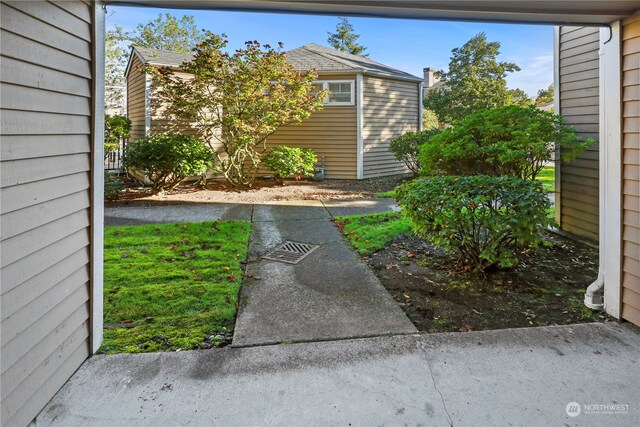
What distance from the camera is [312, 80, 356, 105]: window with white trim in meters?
11.4

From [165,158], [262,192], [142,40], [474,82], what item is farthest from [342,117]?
[142,40]

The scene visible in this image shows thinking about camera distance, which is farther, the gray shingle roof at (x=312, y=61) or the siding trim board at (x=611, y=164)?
the gray shingle roof at (x=312, y=61)

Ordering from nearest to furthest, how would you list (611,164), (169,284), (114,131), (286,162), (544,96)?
(611,164) < (169,284) < (286,162) < (114,131) < (544,96)

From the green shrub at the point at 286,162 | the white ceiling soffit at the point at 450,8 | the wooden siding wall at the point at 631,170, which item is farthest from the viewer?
the green shrub at the point at 286,162

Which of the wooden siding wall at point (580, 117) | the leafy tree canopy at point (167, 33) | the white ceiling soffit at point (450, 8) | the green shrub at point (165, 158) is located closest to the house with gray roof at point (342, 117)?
the green shrub at point (165, 158)

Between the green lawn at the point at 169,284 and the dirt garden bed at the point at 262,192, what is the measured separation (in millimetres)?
2515

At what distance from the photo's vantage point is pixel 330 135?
11.5 metres

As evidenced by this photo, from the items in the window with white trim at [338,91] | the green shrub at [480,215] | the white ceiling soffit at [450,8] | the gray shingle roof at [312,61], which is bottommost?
the green shrub at [480,215]

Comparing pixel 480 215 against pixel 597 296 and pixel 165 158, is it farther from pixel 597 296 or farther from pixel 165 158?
pixel 165 158

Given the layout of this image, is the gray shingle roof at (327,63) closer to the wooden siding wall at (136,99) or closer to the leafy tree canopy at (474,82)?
the wooden siding wall at (136,99)

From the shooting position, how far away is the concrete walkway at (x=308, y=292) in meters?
2.83

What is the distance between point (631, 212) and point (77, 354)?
3.91 meters

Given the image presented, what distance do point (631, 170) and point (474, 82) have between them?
2226cm

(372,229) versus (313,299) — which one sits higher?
(372,229)
